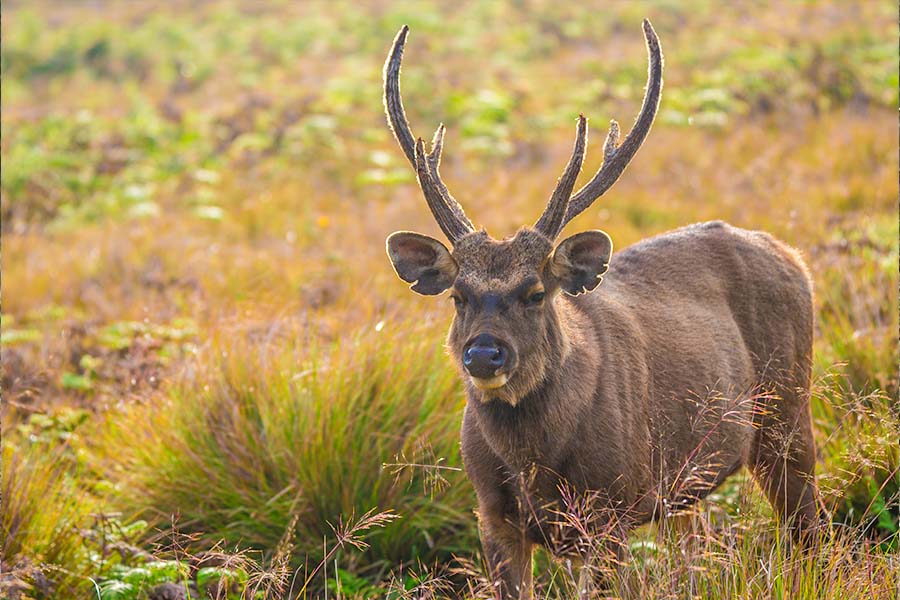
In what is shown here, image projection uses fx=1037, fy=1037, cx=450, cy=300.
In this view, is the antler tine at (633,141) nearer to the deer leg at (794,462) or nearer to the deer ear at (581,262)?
the deer ear at (581,262)

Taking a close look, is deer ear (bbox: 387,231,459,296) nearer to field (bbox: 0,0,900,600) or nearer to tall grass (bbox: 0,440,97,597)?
field (bbox: 0,0,900,600)

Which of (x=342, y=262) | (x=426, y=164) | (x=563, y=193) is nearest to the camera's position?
(x=563, y=193)

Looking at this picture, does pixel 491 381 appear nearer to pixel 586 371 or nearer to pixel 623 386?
pixel 586 371

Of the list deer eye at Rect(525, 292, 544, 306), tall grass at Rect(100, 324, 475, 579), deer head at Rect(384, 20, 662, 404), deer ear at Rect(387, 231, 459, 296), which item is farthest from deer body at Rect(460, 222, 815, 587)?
tall grass at Rect(100, 324, 475, 579)

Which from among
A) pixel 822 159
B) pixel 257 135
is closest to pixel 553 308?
pixel 822 159

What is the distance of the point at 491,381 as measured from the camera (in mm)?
3979

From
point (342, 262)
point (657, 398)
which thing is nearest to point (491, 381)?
point (657, 398)

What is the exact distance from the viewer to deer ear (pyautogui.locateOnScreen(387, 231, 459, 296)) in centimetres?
443

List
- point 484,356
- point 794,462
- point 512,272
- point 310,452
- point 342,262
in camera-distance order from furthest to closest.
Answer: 1. point 342,262
2. point 310,452
3. point 794,462
4. point 512,272
5. point 484,356

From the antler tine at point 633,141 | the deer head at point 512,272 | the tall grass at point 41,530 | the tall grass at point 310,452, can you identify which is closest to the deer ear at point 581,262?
the deer head at point 512,272

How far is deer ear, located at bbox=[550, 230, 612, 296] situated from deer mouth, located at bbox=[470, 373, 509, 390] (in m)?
0.54

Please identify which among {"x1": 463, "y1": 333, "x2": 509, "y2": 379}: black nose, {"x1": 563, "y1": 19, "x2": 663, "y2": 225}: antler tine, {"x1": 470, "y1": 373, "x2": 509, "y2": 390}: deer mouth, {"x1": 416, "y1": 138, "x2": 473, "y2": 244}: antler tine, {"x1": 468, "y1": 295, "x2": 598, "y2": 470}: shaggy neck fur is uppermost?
{"x1": 563, "y1": 19, "x2": 663, "y2": 225}: antler tine

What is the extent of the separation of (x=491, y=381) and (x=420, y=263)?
773mm

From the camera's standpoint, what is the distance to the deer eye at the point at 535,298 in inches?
165
